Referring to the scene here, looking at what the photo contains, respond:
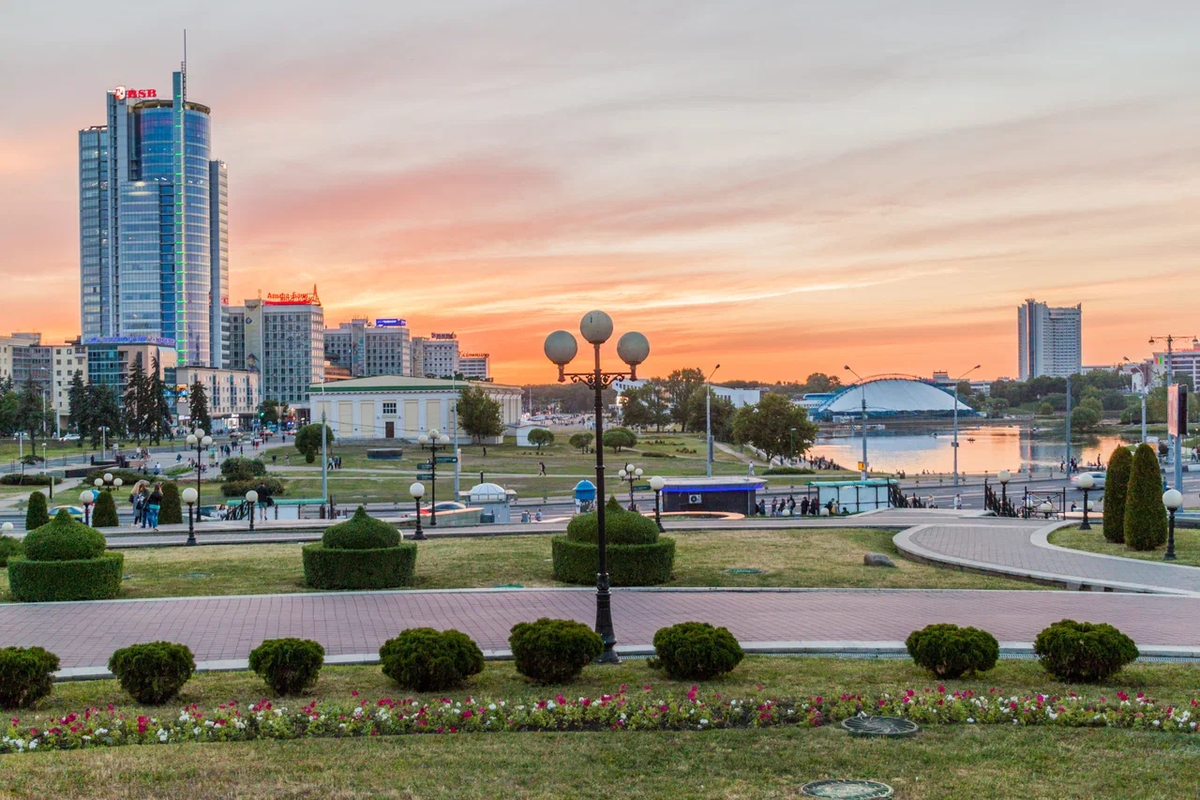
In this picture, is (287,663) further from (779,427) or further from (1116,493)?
(779,427)

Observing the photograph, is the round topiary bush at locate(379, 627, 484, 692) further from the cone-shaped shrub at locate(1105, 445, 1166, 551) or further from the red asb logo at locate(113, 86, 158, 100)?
the red asb logo at locate(113, 86, 158, 100)

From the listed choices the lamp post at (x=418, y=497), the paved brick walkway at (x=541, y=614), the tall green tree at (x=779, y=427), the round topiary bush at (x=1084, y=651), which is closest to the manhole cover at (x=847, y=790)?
the round topiary bush at (x=1084, y=651)


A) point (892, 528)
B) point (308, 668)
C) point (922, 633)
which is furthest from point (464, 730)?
point (892, 528)

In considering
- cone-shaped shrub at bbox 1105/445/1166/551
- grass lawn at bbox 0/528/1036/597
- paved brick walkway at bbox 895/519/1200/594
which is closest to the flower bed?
grass lawn at bbox 0/528/1036/597

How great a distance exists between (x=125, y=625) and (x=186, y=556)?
31.6ft

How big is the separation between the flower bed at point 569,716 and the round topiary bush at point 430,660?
632 millimetres

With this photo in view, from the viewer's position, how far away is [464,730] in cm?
1008

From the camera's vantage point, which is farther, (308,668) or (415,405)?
(415,405)

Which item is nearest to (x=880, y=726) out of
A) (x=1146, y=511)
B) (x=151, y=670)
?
(x=151, y=670)

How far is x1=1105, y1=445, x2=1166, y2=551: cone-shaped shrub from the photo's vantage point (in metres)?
24.9

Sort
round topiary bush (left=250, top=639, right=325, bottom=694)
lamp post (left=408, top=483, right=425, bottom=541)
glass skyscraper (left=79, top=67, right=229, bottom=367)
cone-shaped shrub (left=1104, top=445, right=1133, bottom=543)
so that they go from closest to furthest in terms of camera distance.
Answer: round topiary bush (left=250, top=639, right=325, bottom=694) → cone-shaped shrub (left=1104, top=445, right=1133, bottom=543) → lamp post (left=408, top=483, right=425, bottom=541) → glass skyscraper (left=79, top=67, right=229, bottom=367)

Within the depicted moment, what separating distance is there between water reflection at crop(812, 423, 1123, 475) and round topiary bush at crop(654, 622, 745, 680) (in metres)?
84.6

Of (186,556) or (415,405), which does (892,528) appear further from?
(415,405)

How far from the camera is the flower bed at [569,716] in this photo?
981 cm
